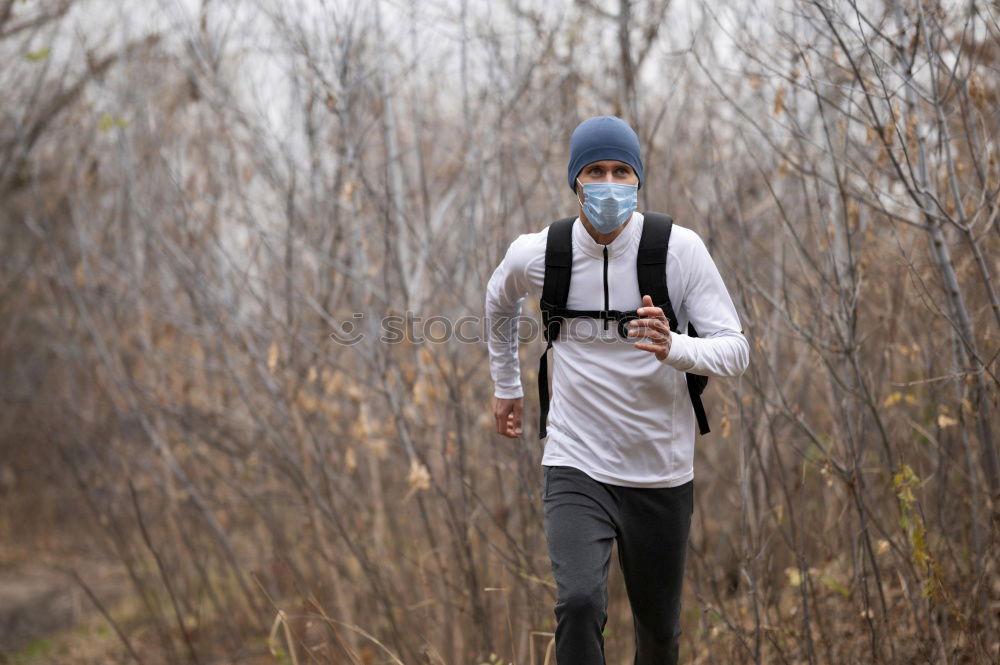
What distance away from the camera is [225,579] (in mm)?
6953

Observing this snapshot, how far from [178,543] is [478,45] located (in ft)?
15.8

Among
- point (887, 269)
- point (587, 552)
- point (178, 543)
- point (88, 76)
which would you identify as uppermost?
point (88, 76)

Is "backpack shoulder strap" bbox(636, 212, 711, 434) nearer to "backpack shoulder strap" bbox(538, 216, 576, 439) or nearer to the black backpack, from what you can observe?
the black backpack

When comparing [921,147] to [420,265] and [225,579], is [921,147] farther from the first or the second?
[225,579]

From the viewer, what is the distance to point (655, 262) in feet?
9.02

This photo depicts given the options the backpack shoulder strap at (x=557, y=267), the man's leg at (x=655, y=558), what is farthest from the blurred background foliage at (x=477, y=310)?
the backpack shoulder strap at (x=557, y=267)

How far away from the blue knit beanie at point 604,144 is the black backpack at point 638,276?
0.17 metres

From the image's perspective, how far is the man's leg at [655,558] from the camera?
2.85 metres

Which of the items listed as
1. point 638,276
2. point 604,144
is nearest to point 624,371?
point 638,276

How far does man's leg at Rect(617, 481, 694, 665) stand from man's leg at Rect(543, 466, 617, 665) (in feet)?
0.29

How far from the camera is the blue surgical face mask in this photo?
2.69 meters

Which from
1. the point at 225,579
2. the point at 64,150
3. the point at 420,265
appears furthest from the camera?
the point at 64,150

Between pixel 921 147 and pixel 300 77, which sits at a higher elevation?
pixel 300 77

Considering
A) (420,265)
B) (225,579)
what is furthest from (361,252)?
(225,579)
